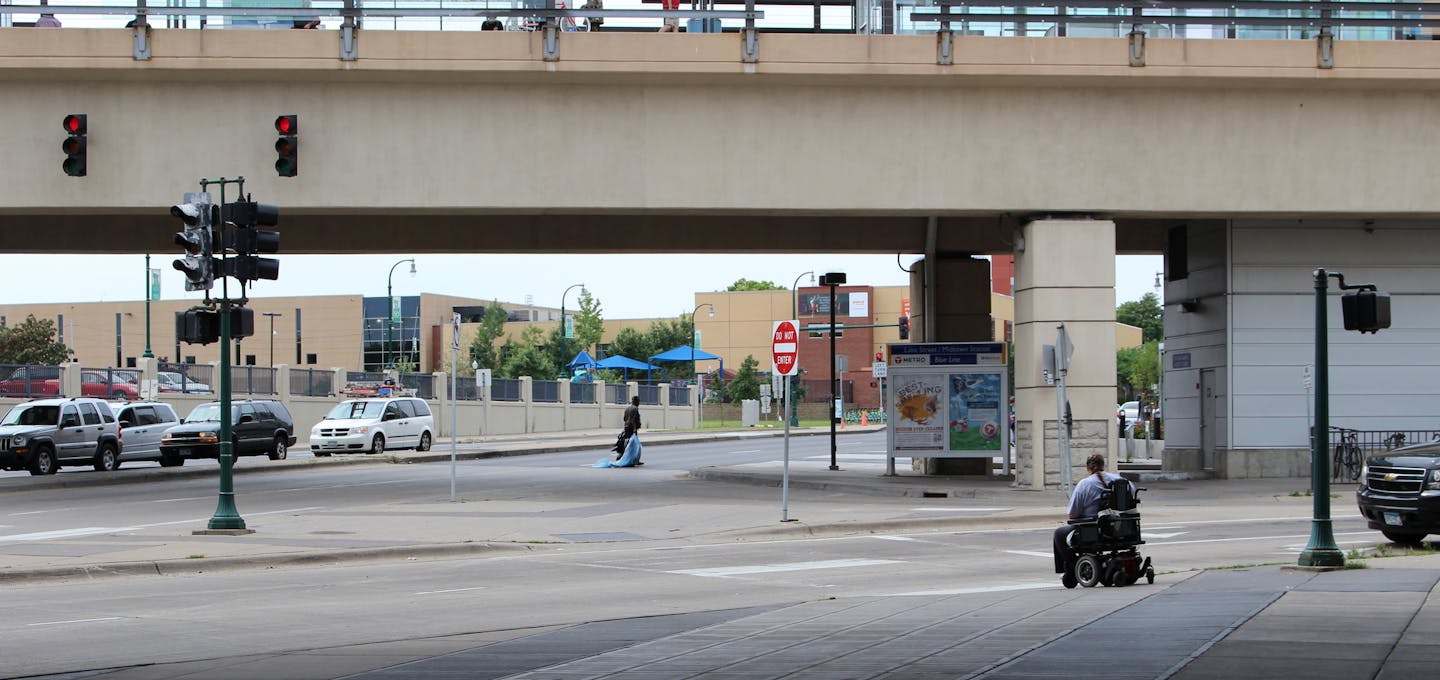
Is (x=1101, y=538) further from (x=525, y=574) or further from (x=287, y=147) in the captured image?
(x=287, y=147)

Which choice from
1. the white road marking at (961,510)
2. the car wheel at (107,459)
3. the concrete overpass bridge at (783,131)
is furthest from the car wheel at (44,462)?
the white road marking at (961,510)

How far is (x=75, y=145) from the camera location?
2320 cm

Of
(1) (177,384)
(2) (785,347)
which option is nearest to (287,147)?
(2) (785,347)

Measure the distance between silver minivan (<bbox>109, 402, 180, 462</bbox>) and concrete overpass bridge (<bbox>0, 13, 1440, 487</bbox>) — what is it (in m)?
13.1

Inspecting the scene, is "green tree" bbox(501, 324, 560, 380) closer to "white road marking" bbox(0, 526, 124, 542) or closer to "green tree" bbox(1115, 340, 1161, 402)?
"green tree" bbox(1115, 340, 1161, 402)

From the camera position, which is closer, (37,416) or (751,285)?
(37,416)

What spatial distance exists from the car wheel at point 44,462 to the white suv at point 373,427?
10.7 meters

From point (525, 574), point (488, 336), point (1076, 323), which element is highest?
point (488, 336)

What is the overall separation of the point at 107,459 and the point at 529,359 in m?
64.8

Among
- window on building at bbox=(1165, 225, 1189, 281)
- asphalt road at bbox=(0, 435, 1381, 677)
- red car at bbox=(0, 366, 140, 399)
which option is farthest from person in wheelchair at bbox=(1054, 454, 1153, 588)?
red car at bbox=(0, 366, 140, 399)

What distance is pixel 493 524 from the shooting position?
22.8 metres

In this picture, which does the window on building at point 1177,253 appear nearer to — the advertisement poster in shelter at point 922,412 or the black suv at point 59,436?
the advertisement poster in shelter at point 922,412

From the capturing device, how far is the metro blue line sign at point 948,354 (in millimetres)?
30578

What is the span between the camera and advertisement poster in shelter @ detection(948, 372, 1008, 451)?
3073cm
